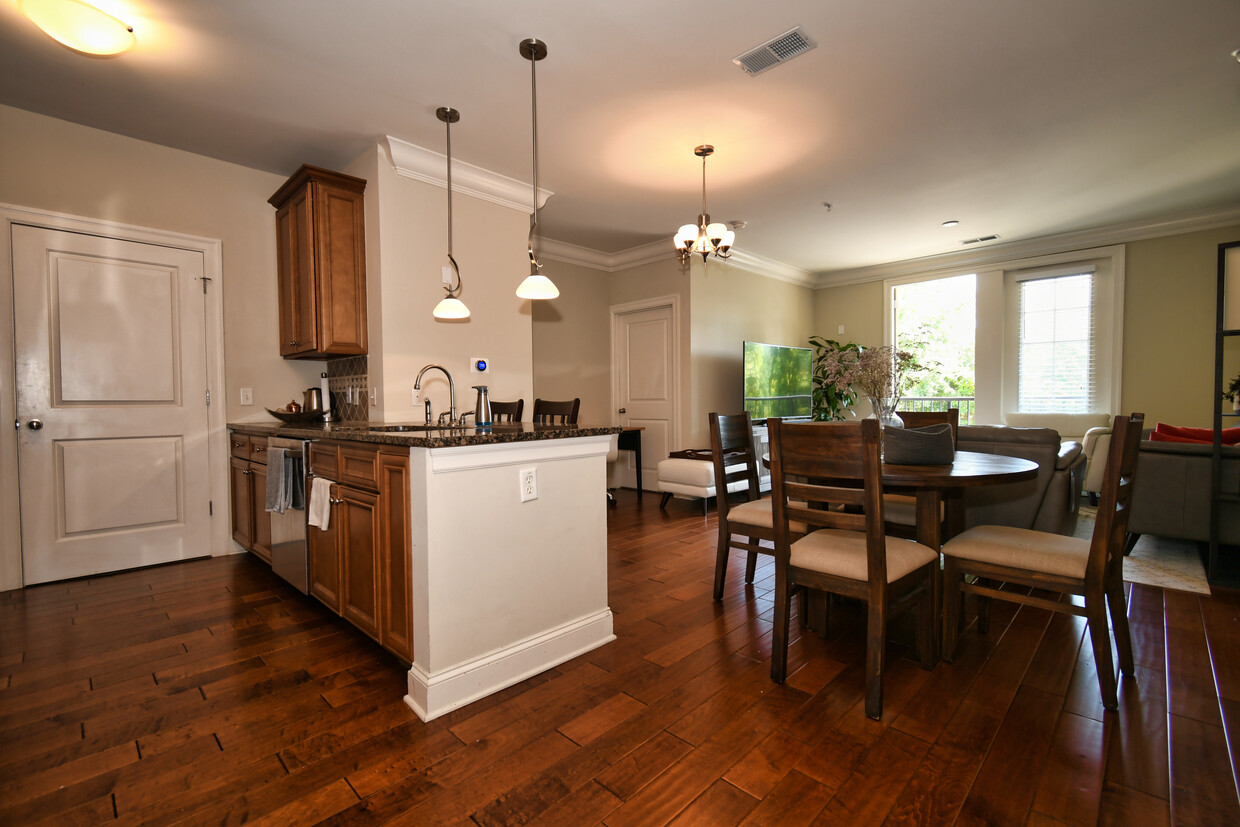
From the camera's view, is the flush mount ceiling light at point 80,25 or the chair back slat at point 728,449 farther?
the chair back slat at point 728,449

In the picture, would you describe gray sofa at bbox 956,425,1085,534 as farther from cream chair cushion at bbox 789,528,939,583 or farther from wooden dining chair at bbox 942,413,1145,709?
cream chair cushion at bbox 789,528,939,583

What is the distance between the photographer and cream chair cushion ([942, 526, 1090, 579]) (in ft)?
6.06

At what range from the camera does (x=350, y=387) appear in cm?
378

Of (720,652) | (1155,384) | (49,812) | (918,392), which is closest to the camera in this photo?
(49,812)

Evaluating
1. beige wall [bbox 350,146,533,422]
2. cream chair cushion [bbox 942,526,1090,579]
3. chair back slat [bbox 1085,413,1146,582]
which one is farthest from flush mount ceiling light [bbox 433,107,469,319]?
chair back slat [bbox 1085,413,1146,582]

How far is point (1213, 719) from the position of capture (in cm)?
171

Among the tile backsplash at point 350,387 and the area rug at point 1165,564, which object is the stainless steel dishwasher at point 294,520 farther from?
the area rug at point 1165,564

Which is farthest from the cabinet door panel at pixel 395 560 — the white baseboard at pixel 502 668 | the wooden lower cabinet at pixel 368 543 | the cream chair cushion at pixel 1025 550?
the cream chair cushion at pixel 1025 550

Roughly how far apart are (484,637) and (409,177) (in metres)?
2.94

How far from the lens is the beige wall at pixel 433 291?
341 centimetres

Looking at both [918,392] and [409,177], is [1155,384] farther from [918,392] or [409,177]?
[409,177]

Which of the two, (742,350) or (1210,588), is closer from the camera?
(1210,588)

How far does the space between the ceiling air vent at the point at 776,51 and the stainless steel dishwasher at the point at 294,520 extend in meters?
2.79

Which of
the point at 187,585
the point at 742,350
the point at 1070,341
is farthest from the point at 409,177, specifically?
the point at 1070,341
